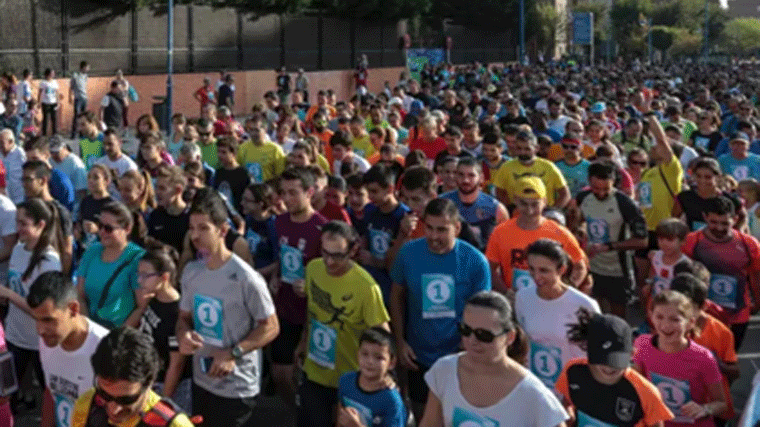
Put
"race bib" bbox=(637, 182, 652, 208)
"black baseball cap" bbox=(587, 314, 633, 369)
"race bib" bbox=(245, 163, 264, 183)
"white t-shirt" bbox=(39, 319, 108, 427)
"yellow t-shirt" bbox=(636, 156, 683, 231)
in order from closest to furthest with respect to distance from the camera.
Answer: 1. "black baseball cap" bbox=(587, 314, 633, 369)
2. "white t-shirt" bbox=(39, 319, 108, 427)
3. "yellow t-shirt" bbox=(636, 156, 683, 231)
4. "race bib" bbox=(637, 182, 652, 208)
5. "race bib" bbox=(245, 163, 264, 183)

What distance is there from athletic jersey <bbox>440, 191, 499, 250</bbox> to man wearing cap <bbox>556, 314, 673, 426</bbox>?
3.14 meters

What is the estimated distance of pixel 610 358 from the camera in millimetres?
4945

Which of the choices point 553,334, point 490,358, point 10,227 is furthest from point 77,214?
point 490,358

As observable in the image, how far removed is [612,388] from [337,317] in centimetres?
193

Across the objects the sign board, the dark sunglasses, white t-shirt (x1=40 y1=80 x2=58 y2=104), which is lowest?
the dark sunglasses

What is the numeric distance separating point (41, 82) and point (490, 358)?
23.3 metres

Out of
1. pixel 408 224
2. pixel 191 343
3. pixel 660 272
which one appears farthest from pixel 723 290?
pixel 191 343

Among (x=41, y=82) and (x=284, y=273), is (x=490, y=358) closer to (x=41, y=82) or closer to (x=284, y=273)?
(x=284, y=273)

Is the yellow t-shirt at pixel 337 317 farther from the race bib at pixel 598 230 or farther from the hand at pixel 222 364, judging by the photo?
the race bib at pixel 598 230

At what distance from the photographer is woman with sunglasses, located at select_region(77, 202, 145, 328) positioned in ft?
21.3

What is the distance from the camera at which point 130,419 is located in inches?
165

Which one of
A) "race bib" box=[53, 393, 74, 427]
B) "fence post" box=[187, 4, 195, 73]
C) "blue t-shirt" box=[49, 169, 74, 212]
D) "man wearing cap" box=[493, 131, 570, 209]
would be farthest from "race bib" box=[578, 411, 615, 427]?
"fence post" box=[187, 4, 195, 73]

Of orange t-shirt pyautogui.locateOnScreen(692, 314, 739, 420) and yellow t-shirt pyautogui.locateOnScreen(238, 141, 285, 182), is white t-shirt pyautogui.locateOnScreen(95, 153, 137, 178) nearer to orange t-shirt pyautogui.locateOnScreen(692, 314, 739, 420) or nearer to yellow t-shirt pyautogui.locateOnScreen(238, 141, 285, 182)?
yellow t-shirt pyautogui.locateOnScreen(238, 141, 285, 182)

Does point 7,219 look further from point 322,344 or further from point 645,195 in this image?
point 645,195
